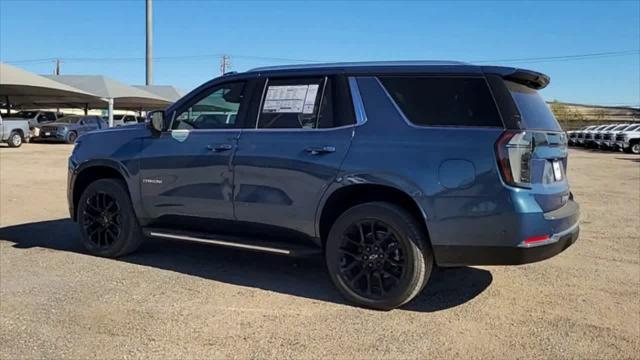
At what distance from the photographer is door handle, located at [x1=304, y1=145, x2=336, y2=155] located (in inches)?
194

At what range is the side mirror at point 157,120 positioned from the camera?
5836 millimetres

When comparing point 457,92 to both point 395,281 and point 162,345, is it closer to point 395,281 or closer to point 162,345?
point 395,281

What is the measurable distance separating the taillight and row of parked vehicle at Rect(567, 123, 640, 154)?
3714 cm

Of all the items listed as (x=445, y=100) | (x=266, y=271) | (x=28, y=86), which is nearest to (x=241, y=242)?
(x=266, y=271)

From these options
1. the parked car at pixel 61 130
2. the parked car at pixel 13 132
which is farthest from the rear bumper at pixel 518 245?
the parked car at pixel 61 130

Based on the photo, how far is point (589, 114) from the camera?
78.4 meters

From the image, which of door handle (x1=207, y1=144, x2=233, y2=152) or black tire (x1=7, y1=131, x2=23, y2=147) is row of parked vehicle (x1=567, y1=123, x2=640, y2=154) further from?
door handle (x1=207, y1=144, x2=233, y2=152)

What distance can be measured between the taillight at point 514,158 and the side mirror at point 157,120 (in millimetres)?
3236

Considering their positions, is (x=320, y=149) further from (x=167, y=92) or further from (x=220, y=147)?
(x=167, y=92)

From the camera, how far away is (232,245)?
Result: 542 cm

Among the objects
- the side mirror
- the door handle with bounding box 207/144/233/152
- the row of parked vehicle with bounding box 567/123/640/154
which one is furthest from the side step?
the row of parked vehicle with bounding box 567/123/640/154

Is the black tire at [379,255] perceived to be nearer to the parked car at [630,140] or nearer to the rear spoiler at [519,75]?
the rear spoiler at [519,75]

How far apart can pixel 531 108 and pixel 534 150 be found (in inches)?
17.4

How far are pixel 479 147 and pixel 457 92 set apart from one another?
519 mm
